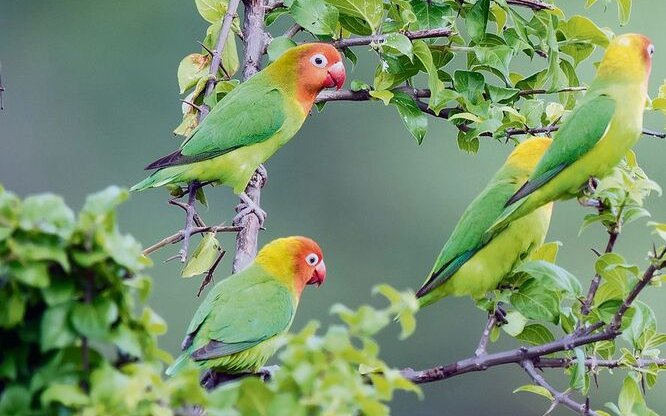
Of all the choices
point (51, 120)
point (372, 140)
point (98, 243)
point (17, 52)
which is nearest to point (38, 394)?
point (98, 243)

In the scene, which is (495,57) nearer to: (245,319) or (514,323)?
(514,323)

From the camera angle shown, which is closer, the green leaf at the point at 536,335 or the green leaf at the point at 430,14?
the green leaf at the point at 536,335

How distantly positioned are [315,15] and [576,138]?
94cm

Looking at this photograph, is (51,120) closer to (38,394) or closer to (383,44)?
(383,44)

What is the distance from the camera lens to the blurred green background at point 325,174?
449 inches

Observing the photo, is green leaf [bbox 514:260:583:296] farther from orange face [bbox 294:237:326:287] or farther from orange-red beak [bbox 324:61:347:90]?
orange-red beak [bbox 324:61:347:90]

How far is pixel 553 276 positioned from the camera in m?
2.63

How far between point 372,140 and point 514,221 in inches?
394

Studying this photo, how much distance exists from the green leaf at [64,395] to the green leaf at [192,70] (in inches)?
83.4

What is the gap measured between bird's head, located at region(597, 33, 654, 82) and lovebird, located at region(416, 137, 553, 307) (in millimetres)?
346

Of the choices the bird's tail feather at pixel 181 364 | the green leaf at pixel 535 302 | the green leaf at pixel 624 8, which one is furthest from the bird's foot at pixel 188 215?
the green leaf at pixel 624 8

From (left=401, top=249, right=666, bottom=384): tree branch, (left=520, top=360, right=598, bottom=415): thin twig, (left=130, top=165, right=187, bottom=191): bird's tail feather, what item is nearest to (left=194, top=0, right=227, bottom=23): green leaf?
(left=130, top=165, right=187, bottom=191): bird's tail feather

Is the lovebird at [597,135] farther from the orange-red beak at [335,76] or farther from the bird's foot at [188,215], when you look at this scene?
the orange-red beak at [335,76]

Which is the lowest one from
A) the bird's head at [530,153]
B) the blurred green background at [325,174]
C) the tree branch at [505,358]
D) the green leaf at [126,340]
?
the green leaf at [126,340]
